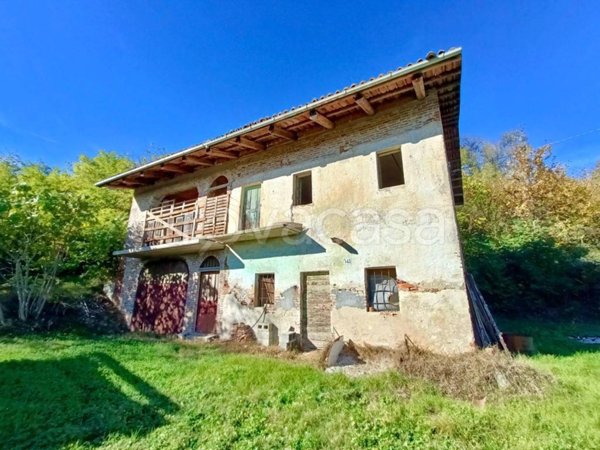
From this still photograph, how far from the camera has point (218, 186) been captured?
437 inches

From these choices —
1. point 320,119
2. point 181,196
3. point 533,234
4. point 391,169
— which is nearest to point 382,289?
point 320,119

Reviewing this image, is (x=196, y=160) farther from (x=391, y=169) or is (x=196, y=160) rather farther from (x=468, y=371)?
(x=468, y=371)

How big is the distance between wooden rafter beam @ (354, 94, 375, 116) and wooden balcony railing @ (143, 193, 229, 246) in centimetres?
549

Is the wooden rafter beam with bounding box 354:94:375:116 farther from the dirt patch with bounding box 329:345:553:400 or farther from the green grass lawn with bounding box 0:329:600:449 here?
the green grass lawn with bounding box 0:329:600:449

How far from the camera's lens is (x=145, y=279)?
40.2 ft

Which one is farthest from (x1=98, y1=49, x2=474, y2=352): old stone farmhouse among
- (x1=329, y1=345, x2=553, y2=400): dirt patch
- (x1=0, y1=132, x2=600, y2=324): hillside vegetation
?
(x1=0, y1=132, x2=600, y2=324): hillside vegetation

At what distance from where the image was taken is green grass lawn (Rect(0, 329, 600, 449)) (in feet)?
11.2

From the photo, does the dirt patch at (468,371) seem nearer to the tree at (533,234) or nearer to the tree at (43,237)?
the tree at (533,234)

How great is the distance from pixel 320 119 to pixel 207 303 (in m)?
7.16

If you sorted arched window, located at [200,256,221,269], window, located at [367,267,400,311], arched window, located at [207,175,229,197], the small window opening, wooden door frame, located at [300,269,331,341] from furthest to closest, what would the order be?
the small window opening → arched window, located at [207,175,229,197] → arched window, located at [200,256,221,269] → wooden door frame, located at [300,269,331,341] → window, located at [367,267,400,311]

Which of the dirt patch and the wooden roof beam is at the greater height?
the wooden roof beam

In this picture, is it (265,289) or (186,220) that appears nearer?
(265,289)

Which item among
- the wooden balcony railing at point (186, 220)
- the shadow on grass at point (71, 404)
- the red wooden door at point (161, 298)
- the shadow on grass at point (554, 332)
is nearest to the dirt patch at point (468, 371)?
the shadow on grass at point (554, 332)

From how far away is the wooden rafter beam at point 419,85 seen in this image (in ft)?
22.3
